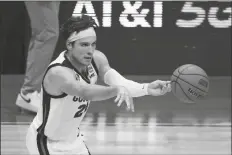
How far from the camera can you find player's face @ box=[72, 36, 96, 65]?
11.2ft

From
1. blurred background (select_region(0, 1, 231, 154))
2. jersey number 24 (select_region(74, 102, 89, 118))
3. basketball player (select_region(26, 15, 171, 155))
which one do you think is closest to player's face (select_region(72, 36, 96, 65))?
basketball player (select_region(26, 15, 171, 155))

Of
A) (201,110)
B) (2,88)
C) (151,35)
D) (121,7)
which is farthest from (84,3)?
(201,110)

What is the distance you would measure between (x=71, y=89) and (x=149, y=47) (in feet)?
7.91

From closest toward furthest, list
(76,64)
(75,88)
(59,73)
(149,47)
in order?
(75,88) → (59,73) → (76,64) → (149,47)

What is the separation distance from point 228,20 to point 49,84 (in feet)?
8.41

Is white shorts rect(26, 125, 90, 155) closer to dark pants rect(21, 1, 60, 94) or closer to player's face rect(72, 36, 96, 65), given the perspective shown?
player's face rect(72, 36, 96, 65)

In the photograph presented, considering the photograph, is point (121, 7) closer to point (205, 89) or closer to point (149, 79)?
point (149, 79)

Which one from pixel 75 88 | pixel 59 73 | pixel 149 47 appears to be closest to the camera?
pixel 75 88

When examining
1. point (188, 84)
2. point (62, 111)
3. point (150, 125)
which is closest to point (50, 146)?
point (62, 111)

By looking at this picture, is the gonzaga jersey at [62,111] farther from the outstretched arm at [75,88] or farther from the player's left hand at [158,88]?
the player's left hand at [158,88]

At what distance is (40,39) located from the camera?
5352 millimetres

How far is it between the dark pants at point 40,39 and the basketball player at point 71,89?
1504 millimetres

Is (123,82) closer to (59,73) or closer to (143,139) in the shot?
(59,73)

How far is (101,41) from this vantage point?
217 inches
